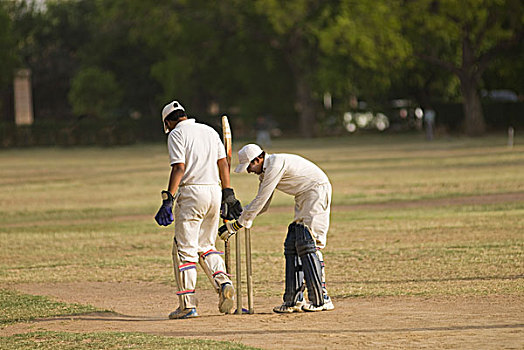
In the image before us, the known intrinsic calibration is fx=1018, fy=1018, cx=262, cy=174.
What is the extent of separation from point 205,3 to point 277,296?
55201 millimetres

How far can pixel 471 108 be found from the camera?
5525cm

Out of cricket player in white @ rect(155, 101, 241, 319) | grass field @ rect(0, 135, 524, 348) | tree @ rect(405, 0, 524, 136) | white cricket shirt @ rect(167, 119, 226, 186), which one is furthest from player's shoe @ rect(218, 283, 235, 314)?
tree @ rect(405, 0, 524, 136)

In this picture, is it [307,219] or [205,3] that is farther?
[205,3]

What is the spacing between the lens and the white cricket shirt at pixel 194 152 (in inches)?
377

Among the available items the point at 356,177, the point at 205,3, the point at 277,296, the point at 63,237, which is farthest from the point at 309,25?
the point at 277,296

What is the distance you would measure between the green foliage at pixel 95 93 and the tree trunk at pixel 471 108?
2726 cm

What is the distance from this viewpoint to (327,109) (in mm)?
67500

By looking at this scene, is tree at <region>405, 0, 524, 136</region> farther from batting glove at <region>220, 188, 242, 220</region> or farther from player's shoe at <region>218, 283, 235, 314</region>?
player's shoe at <region>218, 283, 235, 314</region>

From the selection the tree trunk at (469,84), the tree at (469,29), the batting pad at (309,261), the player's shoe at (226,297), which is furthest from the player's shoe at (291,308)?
the tree trunk at (469,84)

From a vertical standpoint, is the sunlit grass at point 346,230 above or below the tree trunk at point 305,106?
below

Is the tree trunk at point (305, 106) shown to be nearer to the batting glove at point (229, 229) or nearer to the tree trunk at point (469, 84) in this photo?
the tree trunk at point (469, 84)

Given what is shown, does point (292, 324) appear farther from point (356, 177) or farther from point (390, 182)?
point (356, 177)

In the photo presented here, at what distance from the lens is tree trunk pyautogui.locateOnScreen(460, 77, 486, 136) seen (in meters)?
54.7

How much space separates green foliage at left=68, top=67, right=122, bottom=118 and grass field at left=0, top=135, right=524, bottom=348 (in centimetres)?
3603
